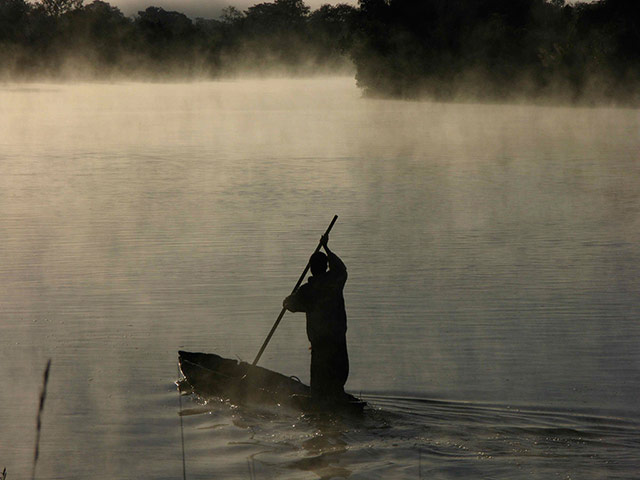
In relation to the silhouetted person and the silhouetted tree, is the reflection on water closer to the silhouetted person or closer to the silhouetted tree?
the silhouetted person

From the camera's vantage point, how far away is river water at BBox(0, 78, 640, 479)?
358 inches

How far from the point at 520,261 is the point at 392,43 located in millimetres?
51268

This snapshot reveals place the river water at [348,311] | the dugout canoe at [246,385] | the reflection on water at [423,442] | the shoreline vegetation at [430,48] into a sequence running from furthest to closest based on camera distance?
the shoreline vegetation at [430,48], the dugout canoe at [246,385], the river water at [348,311], the reflection on water at [423,442]

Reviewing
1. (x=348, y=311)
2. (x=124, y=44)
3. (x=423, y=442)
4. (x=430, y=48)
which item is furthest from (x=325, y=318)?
(x=124, y=44)

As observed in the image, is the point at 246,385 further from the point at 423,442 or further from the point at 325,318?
the point at 423,442

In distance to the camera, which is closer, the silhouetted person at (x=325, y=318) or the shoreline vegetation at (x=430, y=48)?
the silhouetted person at (x=325, y=318)

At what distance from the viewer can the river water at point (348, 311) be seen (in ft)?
29.8

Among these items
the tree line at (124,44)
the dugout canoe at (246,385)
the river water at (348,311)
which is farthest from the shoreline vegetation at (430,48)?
the dugout canoe at (246,385)

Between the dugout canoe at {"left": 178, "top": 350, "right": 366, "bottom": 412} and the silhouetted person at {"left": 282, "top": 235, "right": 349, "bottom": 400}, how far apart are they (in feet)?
0.58

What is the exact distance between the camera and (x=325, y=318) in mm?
9305

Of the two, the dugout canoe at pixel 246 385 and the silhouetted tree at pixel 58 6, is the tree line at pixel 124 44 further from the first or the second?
the dugout canoe at pixel 246 385

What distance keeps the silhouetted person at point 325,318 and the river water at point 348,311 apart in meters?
0.33

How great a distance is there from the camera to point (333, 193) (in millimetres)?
25281

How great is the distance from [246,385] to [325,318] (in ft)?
4.38
